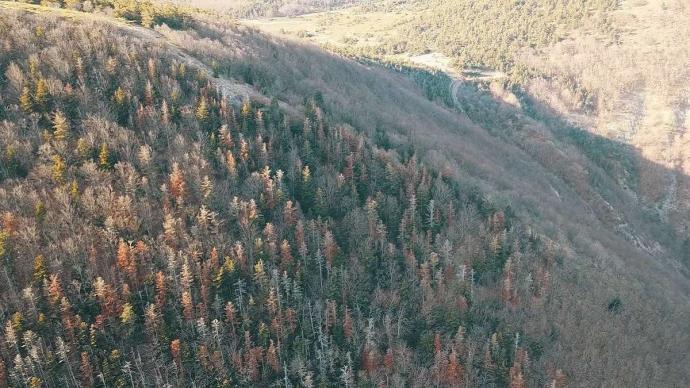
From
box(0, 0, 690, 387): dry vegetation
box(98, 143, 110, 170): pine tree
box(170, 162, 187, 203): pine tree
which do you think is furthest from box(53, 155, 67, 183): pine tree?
box(170, 162, 187, 203): pine tree

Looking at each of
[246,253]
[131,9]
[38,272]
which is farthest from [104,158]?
[131,9]

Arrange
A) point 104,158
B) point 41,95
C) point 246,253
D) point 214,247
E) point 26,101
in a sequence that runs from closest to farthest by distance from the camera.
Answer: point 214,247, point 104,158, point 246,253, point 26,101, point 41,95

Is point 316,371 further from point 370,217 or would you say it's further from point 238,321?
point 370,217

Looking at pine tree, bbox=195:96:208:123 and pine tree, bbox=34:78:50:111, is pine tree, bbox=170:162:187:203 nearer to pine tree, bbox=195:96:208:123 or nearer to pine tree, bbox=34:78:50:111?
pine tree, bbox=195:96:208:123

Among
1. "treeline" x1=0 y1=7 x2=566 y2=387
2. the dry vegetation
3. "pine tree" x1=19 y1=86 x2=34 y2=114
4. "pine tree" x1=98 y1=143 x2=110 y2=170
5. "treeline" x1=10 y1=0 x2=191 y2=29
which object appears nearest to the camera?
"treeline" x1=0 y1=7 x2=566 y2=387

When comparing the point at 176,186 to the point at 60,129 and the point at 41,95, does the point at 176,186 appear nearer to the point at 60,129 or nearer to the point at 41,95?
the point at 60,129

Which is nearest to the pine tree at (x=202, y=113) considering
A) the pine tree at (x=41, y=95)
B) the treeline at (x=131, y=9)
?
the pine tree at (x=41, y=95)

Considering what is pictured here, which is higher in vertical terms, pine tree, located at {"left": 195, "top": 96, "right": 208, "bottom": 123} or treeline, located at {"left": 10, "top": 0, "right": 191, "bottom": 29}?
treeline, located at {"left": 10, "top": 0, "right": 191, "bottom": 29}

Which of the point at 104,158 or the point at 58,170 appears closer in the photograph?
the point at 58,170
